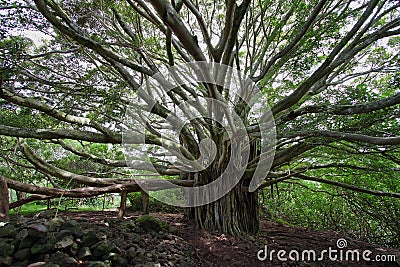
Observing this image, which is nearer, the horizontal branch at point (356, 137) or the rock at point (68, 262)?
the rock at point (68, 262)

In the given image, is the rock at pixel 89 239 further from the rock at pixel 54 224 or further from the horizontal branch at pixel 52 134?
the horizontal branch at pixel 52 134

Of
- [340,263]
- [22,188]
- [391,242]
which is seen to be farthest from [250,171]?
[22,188]

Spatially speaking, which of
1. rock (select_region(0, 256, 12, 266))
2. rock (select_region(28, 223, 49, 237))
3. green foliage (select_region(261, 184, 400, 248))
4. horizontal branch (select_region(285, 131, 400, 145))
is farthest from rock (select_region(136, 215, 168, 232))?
green foliage (select_region(261, 184, 400, 248))

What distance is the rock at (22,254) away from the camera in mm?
1795

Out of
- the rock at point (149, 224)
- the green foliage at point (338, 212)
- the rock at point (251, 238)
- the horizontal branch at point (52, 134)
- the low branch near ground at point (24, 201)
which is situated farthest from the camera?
the green foliage at point (338, 212)

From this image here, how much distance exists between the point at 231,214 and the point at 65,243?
94.7 inches

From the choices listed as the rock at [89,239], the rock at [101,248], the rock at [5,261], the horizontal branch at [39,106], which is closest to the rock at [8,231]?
the rock at [5,261]

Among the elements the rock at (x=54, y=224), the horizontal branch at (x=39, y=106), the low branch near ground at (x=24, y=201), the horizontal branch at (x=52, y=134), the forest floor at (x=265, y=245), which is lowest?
the forest floor at (x=265, y=245)

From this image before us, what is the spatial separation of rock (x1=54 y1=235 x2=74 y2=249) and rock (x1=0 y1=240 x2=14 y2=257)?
28cm

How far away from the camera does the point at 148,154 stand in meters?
4.84

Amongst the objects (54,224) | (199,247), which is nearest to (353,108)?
(199,247)

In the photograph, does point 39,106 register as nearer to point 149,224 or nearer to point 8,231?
point 8,231

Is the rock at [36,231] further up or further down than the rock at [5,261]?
further up

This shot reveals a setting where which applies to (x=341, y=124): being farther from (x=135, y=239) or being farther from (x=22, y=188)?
(x=22, y=188)
